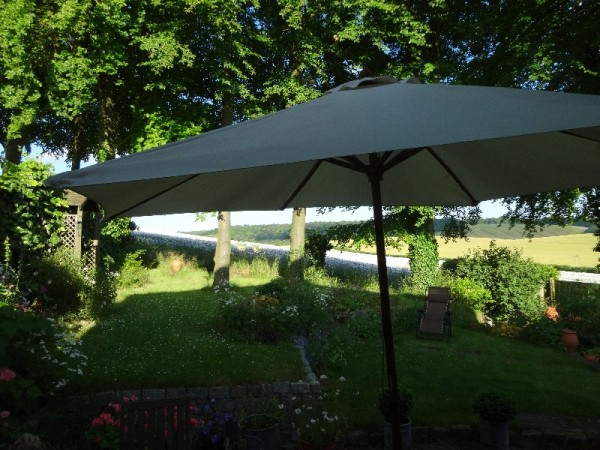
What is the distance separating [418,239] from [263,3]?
10.2 meters

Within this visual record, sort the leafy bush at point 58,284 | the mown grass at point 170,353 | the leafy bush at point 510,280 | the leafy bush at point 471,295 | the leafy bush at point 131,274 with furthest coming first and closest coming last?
the leafy bush at point 131,274 → the leafy bush at point 471,295 → the leafy bush at point 510,280 → the leafy bush at point 58,284 → the mown grass at point 170,353

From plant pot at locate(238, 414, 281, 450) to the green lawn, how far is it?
1.32 metres

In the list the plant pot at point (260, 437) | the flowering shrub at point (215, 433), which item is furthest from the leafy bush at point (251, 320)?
the flowering shrub at point (215, 433)

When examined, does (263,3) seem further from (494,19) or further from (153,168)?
(153,168)

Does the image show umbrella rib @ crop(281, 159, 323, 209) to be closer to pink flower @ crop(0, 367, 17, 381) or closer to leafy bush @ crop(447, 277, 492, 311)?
pink flower @ crop(0, 367, 17, 381)

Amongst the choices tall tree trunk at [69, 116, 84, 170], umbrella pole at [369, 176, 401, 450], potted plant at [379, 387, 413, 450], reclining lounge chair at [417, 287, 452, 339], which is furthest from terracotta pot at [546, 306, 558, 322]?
tall tree trunk at [69, 116, 84, 170]

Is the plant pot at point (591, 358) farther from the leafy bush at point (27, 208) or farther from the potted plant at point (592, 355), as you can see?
the leafy bush at point (27, 208)

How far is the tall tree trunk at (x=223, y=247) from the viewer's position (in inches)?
516

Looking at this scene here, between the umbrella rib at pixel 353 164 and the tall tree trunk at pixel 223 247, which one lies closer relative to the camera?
the umbrella rib at pixel 353 164

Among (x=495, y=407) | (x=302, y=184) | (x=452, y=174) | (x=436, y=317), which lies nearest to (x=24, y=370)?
(x=302, y=184)

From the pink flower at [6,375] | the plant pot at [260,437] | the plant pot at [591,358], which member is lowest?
the plant pot at [591,358]

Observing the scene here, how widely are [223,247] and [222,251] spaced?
0.44 ft

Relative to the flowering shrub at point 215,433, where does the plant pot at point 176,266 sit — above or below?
above

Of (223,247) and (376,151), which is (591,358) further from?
(223,247)
